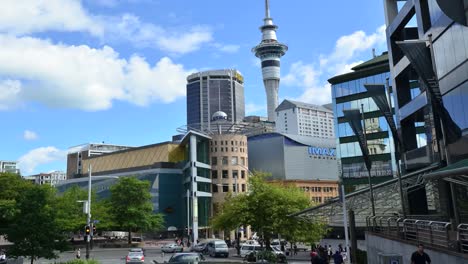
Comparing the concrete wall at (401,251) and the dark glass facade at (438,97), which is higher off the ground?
the dark glass facade at (438,97)

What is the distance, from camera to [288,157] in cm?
13938

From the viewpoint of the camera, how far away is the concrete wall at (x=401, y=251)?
15065 mm

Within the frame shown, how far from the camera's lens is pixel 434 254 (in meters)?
16.7

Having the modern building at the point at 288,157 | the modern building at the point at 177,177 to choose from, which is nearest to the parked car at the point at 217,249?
the modern building at the point at 177,177

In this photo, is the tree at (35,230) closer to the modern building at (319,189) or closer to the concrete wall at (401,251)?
the concrete wall at (401,251)

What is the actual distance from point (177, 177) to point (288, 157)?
41810 millimetres

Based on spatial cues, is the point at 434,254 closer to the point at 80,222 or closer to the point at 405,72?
the point at 405,72

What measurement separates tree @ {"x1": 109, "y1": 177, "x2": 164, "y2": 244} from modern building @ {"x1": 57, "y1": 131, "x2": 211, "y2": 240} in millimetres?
15344

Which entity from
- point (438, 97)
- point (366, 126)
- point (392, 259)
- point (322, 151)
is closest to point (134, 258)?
point (438, 97)

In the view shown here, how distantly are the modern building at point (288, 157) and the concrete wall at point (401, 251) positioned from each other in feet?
354

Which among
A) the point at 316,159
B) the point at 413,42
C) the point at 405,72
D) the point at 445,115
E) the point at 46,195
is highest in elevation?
the point at 316,159

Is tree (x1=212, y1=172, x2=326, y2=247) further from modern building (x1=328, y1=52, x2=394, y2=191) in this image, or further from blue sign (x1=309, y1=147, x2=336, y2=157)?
blue sign (x1=309, y1=147, x2=336, y2=157)

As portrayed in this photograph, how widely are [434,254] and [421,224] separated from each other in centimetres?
311

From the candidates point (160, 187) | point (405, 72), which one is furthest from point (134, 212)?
point (405, 72)
